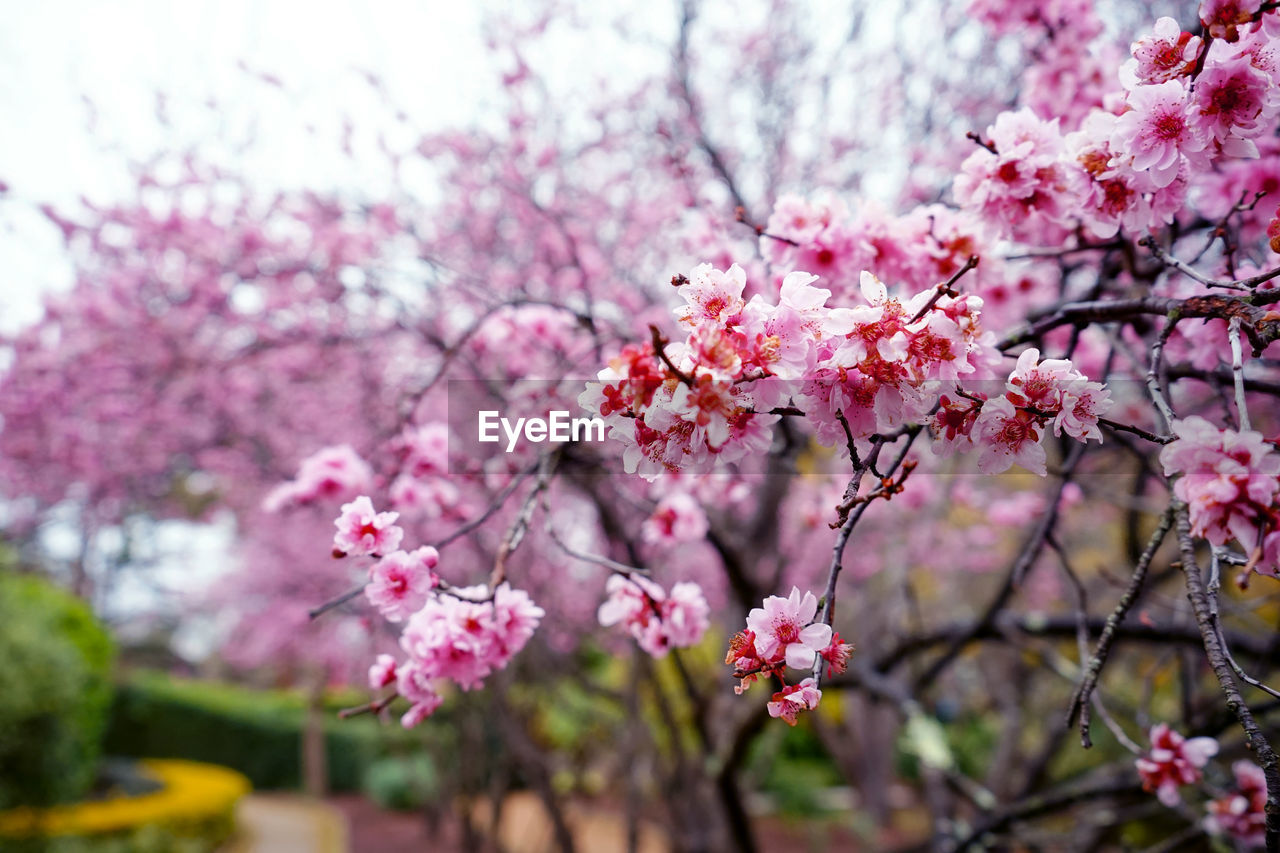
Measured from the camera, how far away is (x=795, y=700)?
0.93 meters

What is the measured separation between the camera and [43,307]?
5.31m

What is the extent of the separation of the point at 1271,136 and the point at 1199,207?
20 cm

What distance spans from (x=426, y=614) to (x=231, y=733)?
48.0 ft

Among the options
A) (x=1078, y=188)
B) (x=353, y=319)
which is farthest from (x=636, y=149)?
(x=1078, y=188)

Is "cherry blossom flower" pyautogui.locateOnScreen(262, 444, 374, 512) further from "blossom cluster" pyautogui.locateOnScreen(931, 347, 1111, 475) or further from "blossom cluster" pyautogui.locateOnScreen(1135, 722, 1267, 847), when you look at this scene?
"blossom cluster" pyautogui.locateOnScreen(1135, 722, 1267, 847)

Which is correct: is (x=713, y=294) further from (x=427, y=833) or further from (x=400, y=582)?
(x=427, y=833)

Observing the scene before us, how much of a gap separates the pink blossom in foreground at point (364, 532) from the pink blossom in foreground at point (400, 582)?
26 millimetres

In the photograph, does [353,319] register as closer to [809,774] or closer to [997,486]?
[997,486]

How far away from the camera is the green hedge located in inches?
484

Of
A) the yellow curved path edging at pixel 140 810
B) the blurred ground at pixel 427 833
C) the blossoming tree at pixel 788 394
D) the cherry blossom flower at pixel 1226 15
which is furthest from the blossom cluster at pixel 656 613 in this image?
the yellow curved path edging at pixel 140 810

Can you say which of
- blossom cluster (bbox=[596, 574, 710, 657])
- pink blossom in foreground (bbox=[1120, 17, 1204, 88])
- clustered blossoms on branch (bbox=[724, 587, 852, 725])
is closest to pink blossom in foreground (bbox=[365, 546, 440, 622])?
blossom cluster (bbox=[596, 574, 710, 657])

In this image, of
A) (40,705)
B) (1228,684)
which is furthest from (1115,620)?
(40,705)

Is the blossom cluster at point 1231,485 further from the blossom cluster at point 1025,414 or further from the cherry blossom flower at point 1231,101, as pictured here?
the cherry blossom flower at point 1231,101

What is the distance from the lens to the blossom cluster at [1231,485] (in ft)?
2.56
